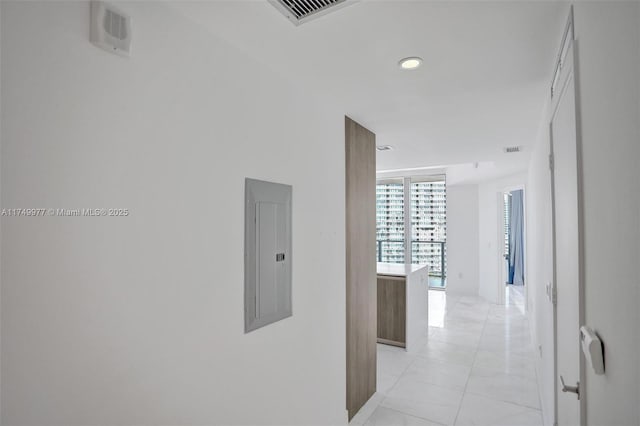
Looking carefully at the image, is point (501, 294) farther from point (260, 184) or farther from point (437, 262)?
point (260, 184)

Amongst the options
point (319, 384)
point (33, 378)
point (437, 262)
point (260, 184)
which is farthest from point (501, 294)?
point (33, 378)

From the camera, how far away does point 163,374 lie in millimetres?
1309

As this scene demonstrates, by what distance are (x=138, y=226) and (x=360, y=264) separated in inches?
75.7

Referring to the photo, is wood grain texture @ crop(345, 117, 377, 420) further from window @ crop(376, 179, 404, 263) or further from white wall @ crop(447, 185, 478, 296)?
white wall @ crop(447, 185, 478, 296)

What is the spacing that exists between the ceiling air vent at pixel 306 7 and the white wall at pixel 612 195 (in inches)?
30.7

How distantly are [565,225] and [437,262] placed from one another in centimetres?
665

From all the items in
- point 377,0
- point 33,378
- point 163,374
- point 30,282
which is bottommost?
point 163,374

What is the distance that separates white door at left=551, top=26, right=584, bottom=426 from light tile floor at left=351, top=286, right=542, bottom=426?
1227 mm

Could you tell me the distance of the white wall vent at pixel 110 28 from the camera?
1094mm

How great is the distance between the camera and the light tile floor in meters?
2.80

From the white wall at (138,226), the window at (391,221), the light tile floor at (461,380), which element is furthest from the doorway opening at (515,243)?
the white wall at (138,226)

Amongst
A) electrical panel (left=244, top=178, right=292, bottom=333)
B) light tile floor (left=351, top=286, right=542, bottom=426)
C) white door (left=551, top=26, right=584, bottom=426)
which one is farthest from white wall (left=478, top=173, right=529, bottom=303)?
electrical panel (left=244, top=178, right=292, bottom=333)

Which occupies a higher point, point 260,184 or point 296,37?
point 296,37

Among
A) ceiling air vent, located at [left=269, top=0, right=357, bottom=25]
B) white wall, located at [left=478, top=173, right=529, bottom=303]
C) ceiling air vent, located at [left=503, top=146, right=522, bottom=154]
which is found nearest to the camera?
ceiling air vent, located at [left=269, top=0, right=357, bottom=25]
